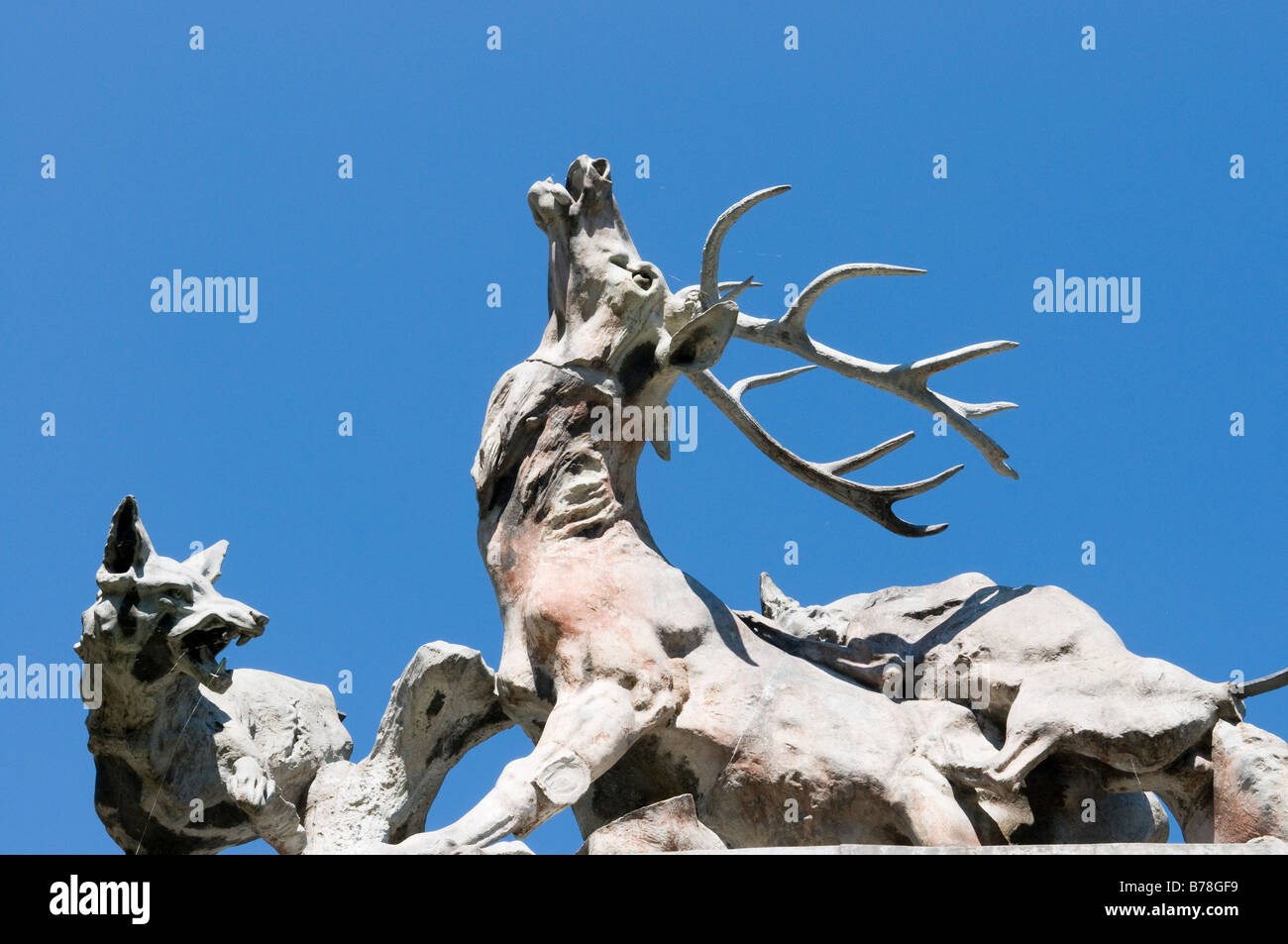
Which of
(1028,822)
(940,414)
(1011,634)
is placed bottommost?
(1028,822)

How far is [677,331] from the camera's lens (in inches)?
404

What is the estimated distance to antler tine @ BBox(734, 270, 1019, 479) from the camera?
10797 mm

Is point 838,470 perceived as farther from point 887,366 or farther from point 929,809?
point 929,809

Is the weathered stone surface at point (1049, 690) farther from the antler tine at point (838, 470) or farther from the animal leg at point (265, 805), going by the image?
the animal leg at point (265, 805)

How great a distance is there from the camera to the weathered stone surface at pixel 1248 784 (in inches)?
345

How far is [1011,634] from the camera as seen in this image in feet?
32.2

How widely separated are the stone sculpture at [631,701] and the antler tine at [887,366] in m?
0.38

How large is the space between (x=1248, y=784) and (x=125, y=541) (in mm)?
4911

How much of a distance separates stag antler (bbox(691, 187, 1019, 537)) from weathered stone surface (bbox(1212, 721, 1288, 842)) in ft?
7.30

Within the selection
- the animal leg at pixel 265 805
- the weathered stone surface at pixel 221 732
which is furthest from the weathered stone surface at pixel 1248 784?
the animal leg at pixel 265 805

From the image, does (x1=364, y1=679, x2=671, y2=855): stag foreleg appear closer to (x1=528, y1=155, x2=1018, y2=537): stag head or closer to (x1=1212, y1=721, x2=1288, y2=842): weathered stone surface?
(x1=528, y1=155, x2=1018, y2=537): stag head
